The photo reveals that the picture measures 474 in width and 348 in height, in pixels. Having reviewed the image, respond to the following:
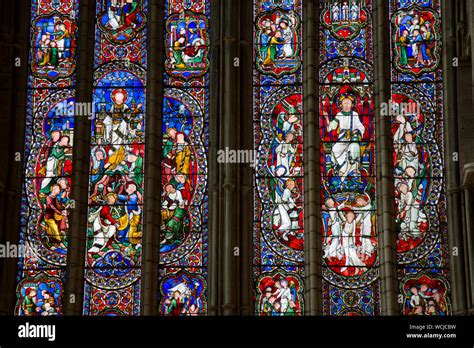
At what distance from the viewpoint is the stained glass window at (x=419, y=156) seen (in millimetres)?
18859

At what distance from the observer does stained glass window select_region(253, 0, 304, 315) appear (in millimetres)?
18984

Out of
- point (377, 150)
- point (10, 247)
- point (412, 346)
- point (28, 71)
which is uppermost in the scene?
point (28, 71)

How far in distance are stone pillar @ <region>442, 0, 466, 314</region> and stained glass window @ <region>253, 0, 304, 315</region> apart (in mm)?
2228

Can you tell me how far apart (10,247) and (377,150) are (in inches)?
227

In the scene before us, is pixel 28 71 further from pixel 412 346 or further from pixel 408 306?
pixel 412 346

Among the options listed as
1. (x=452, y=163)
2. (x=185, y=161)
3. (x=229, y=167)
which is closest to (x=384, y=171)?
(x=452, y=163)

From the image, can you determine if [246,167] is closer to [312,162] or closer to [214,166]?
[214,166]

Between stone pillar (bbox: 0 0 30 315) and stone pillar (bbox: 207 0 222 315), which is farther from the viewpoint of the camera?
stone pillar (bbox: 0 0 30 315)

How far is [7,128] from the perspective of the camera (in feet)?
64.6

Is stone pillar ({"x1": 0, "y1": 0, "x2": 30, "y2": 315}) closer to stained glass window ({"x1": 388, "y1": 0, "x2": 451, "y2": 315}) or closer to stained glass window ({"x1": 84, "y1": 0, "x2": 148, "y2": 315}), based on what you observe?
stained glass window ({"x1": 84, "y1": 0, "x2": 148, "y2": 315})

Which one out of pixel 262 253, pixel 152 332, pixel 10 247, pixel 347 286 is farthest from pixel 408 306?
pixel 152 332

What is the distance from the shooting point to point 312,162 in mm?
19406

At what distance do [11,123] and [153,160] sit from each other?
231 cm

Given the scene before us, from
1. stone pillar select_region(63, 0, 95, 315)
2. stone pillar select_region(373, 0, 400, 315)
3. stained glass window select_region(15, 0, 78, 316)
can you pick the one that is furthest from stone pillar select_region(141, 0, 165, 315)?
stone pillar select_region(373, 0, 400, 315)
